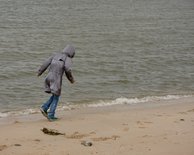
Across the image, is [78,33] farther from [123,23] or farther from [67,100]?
[67,100]

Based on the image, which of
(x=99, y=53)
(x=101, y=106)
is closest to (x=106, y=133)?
(x=101, y=106)

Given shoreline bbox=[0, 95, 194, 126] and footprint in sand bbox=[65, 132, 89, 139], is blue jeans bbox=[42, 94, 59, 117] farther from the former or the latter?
footprint in sand bbox=[65, 132, 89, 139]

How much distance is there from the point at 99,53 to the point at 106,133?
10227 mm

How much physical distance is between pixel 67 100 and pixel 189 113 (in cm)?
329

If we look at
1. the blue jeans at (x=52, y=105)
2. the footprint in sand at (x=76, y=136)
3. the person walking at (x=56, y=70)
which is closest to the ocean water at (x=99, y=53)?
the blue jeans at (x=52, y=105)

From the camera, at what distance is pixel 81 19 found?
96.9 feet

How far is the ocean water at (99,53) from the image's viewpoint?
13.5m

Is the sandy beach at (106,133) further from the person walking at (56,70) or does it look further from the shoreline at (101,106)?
the person walking at (56,70)

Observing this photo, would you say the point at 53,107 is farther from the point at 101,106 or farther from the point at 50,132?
the point at 101,106

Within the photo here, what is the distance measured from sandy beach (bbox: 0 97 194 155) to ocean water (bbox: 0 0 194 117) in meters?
1.49

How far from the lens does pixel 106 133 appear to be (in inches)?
351

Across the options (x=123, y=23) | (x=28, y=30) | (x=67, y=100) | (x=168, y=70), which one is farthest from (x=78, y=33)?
(x=67, y=100)

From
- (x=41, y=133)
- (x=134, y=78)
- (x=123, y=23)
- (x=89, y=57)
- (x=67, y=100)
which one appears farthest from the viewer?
(x=123, y=23)

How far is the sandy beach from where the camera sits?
7.71m
